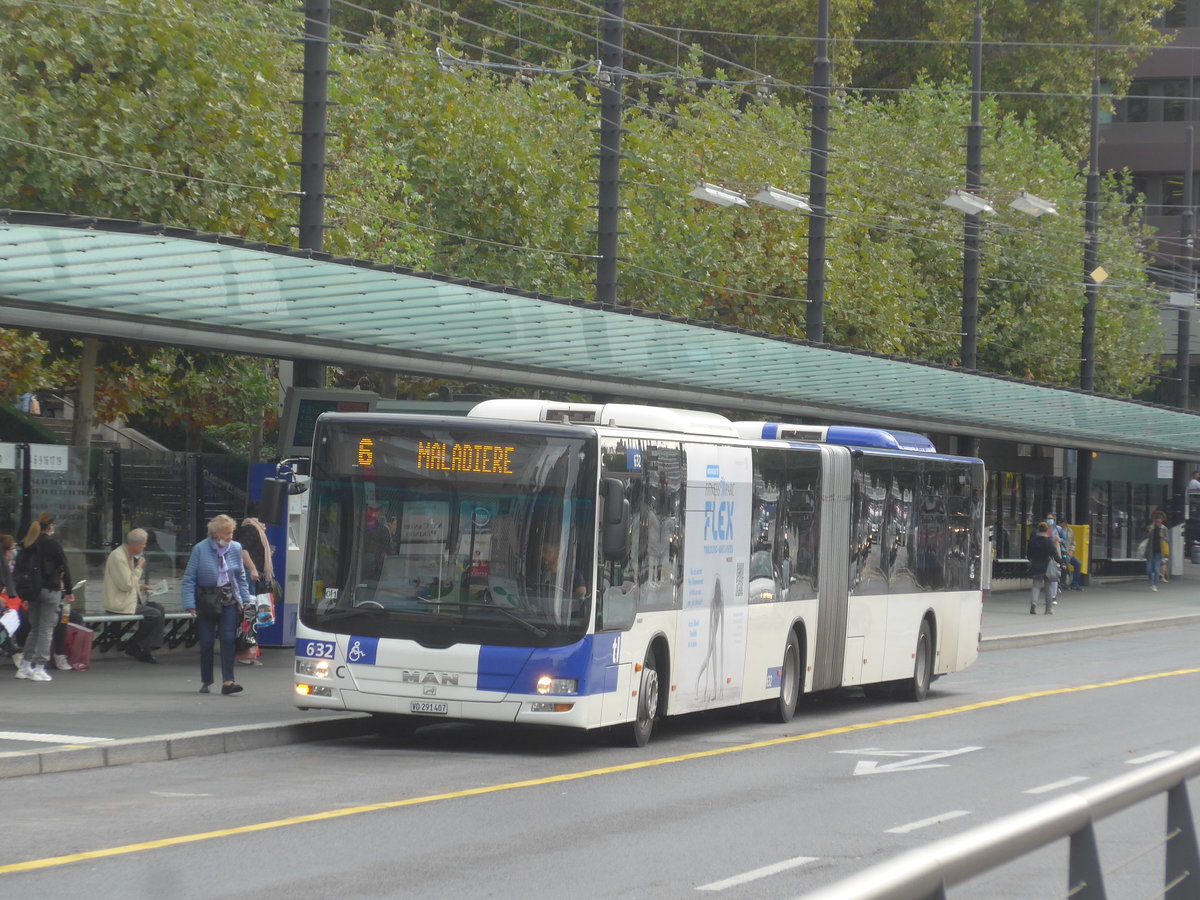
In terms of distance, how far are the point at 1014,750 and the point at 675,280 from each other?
3018cm

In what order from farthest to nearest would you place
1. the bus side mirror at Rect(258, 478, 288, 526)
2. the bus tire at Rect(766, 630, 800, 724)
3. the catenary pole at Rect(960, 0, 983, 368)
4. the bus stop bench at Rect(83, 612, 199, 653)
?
the catenary pole at Rect(960, 0, 983, 368), the bus stop bench at Rect(83, 612, 199, 653), the bus tire at Rect(766, 630, 800, 724), the bus side mirror at Rect(258, 478, 288, 526)

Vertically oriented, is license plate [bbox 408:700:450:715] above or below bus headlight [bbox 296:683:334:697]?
below

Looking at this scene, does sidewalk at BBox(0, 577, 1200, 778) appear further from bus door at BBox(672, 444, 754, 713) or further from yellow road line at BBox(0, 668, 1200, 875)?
bus door at BBox(672, 444, 754, 713)

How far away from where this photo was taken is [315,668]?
47.9ft

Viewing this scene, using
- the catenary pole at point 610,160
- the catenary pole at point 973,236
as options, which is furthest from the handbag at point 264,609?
the catenary pole at point 973,236

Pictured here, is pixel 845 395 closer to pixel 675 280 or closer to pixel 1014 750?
pixel 675 280

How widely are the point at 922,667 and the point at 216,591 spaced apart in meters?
8.79

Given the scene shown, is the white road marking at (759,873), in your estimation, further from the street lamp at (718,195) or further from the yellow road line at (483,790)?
the street lamp at (718,195)

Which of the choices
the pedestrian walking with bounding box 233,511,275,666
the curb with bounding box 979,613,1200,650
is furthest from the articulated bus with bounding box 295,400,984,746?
the curb with bounding box 979,613,1200,650

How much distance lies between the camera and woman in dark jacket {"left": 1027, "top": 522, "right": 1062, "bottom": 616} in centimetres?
3766

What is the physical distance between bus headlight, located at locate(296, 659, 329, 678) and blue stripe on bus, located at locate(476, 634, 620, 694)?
125cm

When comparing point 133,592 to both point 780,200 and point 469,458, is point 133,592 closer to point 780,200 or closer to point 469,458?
point 469,458

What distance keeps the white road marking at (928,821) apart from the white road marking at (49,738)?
569cm

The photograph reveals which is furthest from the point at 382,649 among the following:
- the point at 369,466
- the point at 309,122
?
the point at 309,122
